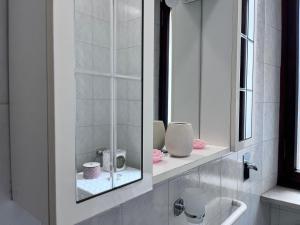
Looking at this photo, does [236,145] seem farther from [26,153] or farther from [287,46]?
[287,46]

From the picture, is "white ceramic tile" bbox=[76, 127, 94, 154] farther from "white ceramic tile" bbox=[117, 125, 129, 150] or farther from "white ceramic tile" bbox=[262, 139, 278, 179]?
"white ceramic tile" bbox=[262, 139, 278, 179]

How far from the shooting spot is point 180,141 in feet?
2.65

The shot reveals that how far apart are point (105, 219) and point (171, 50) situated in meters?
0.67

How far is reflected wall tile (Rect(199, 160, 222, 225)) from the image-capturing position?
93 centimetres

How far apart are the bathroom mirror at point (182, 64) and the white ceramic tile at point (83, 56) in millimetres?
555

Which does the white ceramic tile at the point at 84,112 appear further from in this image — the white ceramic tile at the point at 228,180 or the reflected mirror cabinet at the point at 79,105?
the white ceramic tile at the point at 228,180

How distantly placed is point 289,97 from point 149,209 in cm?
130

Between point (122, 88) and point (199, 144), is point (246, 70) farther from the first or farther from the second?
point (122, 88)

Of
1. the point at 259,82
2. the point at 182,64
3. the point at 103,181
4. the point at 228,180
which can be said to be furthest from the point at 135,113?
the point at 259,82

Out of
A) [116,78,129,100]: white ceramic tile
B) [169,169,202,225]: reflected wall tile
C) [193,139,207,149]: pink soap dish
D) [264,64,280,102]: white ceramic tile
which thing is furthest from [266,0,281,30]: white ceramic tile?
[116,78,129,100]: white ceramic tile

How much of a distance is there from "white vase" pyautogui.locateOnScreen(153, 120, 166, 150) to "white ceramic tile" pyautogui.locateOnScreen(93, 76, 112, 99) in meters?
0.46

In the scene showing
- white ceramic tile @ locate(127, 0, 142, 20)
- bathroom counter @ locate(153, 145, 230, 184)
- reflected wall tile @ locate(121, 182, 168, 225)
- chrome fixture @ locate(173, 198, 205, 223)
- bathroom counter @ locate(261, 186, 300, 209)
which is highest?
white ceramic tile @ locate(127, 0, 142, 20)

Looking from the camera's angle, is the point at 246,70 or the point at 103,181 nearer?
the point at 103,181

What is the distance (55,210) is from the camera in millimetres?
359
